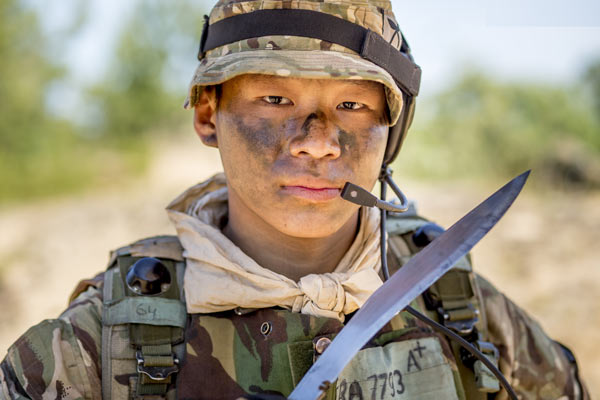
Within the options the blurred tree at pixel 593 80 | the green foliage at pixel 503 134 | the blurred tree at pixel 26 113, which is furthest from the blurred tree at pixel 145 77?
the blurred tree at pixel 593 80

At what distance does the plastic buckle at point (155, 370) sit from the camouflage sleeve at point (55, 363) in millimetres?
162

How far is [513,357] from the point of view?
2.49 meters

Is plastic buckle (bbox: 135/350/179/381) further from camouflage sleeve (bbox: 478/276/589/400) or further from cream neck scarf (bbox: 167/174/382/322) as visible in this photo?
camouflage sleeve (bbox: 478/276/589/400)

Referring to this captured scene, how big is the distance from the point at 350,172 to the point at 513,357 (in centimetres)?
102

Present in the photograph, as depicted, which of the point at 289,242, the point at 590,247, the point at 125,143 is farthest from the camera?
the point at 125,143

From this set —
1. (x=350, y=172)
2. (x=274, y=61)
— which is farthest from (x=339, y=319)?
(x=274, y=61)

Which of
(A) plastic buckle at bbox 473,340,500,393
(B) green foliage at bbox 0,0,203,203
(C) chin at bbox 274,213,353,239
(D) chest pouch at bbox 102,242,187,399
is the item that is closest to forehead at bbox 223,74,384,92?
(C) chin at bbox 274,213,353,239

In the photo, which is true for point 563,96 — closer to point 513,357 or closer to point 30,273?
point 30,273

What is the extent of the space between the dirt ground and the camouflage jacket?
3513 mm

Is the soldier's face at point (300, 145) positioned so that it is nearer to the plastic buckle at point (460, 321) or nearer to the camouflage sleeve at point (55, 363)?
the plastic buckle at point (460, 321)

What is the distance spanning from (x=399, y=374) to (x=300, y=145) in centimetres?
81

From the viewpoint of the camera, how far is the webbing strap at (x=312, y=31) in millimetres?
2016

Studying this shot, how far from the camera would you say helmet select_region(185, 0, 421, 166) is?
1967 millimetres

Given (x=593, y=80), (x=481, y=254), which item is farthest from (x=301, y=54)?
(x=593, y=80)
